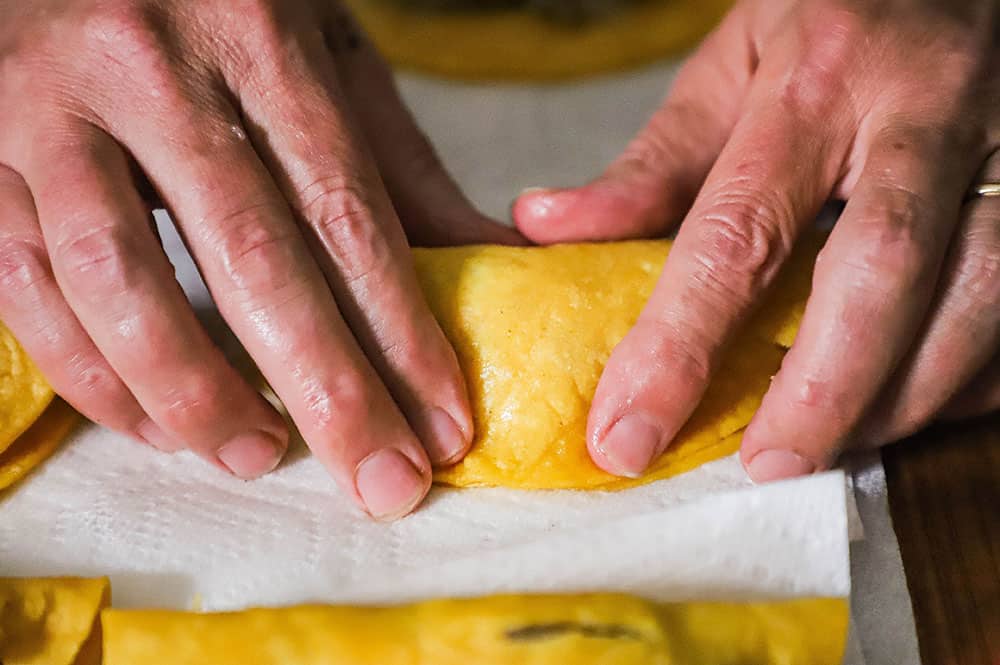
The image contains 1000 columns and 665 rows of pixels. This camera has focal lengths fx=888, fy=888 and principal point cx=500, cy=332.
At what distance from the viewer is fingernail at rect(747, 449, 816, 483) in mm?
845

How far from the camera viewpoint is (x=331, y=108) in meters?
0.91

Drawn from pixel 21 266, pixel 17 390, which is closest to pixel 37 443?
pixel 17 390

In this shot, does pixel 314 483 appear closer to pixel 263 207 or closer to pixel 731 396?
pixel 263 207

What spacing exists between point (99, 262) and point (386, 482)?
1.06ft

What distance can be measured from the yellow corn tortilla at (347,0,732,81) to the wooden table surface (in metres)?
1.36

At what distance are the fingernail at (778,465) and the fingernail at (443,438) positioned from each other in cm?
28

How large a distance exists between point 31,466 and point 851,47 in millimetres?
963

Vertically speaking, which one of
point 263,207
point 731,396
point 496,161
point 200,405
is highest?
point 263,207

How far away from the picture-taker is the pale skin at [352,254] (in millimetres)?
810

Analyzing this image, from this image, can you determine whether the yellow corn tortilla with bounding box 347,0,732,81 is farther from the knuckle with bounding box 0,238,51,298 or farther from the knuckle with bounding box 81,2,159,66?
the knuckle with bounding box 0,238,51,298

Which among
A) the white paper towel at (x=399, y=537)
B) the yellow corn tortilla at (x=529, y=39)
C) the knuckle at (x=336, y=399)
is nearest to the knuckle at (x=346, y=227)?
the knuckle at (x=336, y=399)

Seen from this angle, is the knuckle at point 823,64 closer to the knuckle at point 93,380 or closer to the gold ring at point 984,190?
the gold ring at point 984,190

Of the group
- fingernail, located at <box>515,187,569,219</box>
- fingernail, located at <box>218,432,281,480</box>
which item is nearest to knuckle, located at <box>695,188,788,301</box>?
fingernail, located at <box>515,187,569,219</box>

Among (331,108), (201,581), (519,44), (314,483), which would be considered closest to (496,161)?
(519,44)
